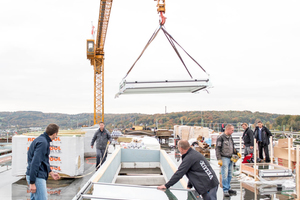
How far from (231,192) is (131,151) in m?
4.73

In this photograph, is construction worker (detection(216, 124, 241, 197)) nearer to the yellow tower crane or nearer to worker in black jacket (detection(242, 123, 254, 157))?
worker in black jacket (detection(242, 123, 254, 157))

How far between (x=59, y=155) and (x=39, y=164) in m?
3.75

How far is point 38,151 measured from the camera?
310 centimetres

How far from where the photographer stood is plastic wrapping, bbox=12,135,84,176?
257 inches

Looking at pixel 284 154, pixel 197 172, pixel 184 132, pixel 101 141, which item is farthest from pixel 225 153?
Answer: pixel 184 132

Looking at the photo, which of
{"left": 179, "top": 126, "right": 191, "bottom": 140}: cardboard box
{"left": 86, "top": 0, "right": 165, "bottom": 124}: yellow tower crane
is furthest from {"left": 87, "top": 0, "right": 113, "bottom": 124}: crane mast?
{"left": 179, "top": 126, "right": 191, "bottom": 140}: cardboard box

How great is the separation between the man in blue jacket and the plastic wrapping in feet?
10.9

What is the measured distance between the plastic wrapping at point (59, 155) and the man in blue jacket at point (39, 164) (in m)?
3.34

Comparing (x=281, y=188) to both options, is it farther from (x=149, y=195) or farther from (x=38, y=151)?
(x=38, y=151)

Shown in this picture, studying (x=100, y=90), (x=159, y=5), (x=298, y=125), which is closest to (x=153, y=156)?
(x=159, y=5)

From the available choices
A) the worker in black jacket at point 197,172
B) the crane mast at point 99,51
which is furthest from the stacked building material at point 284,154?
the crane mast at point 99,51

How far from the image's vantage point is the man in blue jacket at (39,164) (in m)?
3.07

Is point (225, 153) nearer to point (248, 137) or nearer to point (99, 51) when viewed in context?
point (248, 137)

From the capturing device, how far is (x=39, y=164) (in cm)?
309
